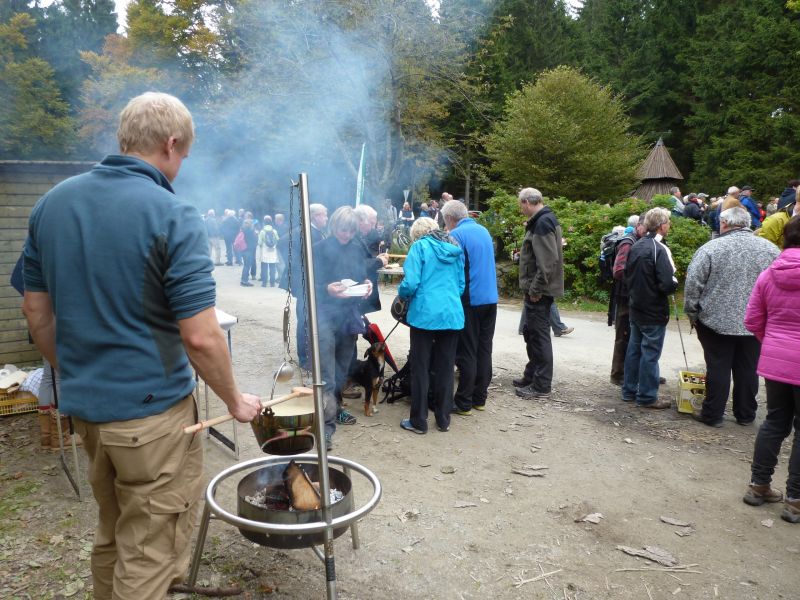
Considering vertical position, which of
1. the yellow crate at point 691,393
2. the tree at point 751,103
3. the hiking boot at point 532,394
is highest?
the tree at point 751,103

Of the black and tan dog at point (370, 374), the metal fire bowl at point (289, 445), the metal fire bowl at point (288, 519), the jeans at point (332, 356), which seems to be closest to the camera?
the metal fire bowl at point (288, 519)

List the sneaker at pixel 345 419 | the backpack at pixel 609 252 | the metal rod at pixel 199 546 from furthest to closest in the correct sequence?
1. the backpack at pixel 609 252
2. the sneaker at pixel 345 419
3. the metal rod at pixel 199 546

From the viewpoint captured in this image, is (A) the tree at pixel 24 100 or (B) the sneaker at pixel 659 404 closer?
(B) the sneaker at pixel 659 404

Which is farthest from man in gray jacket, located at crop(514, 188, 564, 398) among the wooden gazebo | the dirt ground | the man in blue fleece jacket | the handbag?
the wooden gazebo

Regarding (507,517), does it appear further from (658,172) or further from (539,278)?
(658,172)

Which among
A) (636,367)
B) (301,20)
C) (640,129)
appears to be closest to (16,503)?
(636,367)

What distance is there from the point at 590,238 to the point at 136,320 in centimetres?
1087

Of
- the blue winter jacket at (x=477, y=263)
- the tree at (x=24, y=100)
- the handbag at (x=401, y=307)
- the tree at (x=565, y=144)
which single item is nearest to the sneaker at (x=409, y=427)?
the handbag at (x=401, y=307)

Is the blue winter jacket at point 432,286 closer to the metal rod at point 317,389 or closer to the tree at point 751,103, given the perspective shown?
the metal rod at point 317,389

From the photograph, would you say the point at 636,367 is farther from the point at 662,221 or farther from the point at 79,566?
the point at 79,566

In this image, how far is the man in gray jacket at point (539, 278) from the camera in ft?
19.2

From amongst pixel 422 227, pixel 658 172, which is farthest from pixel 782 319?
pixel 658 172

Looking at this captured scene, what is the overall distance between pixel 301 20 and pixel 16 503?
1605 centimetres

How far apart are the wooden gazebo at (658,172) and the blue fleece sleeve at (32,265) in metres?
24.7
